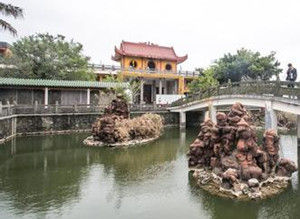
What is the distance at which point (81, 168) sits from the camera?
631 inches

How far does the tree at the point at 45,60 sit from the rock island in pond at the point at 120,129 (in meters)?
11.1

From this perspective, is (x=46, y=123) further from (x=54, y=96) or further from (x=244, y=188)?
(x=244, y=188)

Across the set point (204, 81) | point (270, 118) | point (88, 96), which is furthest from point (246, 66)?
point (270, 118)

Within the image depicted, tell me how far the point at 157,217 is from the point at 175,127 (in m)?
22.4

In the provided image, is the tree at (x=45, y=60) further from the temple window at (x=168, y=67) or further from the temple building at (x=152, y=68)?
the temple window at (x=168, y=67)

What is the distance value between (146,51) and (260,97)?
24.5 meters

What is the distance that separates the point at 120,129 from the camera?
22.0m

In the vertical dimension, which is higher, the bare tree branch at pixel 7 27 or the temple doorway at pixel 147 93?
the bare tree branch at pixel 7 27

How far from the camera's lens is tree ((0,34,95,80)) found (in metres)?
31.3

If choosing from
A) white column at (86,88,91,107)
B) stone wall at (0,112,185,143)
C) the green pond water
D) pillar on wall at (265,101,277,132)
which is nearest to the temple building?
white column at (86,88,91,107)

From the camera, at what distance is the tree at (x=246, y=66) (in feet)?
132

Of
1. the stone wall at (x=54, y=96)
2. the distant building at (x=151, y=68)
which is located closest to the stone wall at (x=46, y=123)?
the stone wall at (x=54, y=96)

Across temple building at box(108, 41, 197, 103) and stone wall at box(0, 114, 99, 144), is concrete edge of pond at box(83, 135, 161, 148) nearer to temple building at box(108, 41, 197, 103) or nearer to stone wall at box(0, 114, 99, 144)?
stone wall at box(0, 114, 99, 144)

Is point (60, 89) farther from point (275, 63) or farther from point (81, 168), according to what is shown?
point (275, 63)
